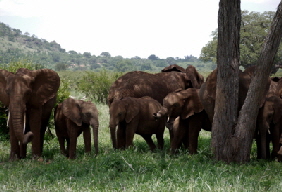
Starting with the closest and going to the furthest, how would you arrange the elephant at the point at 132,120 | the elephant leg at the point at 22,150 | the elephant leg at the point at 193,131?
the elephant at the point at 132,120 → the elephant leg at the point at 22,150 → the elephant leg at the point at 193,131

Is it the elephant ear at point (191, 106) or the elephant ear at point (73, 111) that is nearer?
the elephant ear at point (73, 111)

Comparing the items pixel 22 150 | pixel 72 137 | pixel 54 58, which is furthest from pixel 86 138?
pixel 54 58

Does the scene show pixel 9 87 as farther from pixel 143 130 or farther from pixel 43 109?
pixel 143 130

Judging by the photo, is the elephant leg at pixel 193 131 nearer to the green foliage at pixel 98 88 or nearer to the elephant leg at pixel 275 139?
the elephant leg at pixel 275 139

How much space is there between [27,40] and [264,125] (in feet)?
529

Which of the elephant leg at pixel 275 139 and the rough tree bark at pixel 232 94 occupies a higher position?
the rough tree bark at pixel 232 94

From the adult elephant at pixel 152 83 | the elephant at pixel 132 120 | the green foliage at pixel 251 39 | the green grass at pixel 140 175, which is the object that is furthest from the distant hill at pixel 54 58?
the green grass at pixel 140 175

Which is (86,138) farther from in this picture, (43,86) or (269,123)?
(269,123)

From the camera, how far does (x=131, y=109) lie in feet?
29.8

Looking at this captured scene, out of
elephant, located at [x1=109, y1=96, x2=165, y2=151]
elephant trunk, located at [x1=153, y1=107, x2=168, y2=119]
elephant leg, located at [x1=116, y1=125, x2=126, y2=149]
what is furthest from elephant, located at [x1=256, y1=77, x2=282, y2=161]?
elephant leg, located at [x1=116, y1=125, x2=126, y2=149]

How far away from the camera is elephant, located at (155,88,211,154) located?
9.09m

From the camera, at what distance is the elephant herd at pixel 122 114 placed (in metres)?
8.49

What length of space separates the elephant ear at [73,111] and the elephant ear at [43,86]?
51 cm

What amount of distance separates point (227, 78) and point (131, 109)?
7.92 ft
